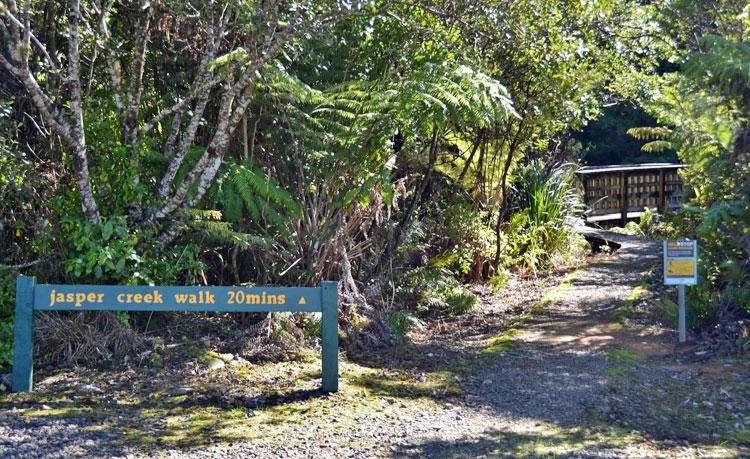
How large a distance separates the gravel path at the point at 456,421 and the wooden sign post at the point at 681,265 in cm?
79

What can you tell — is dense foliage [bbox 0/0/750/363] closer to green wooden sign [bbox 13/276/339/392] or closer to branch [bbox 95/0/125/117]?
branch [bbox 95/0/125/117]

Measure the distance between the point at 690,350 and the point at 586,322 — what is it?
1.60 meters

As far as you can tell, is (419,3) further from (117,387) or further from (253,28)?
(117,387)

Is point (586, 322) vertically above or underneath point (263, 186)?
underneath

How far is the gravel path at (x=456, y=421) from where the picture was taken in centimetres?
562

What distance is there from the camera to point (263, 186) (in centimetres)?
811

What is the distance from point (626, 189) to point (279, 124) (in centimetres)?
1317

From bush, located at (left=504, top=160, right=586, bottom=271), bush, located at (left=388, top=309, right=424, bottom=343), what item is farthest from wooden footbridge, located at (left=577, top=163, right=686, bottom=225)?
bush, located at (left=388, top=309, right=424, bottom=343)

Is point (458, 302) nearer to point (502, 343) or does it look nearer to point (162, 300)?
point (502, 343)

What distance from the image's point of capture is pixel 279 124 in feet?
29.3

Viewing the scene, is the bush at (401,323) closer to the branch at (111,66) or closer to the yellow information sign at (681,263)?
the yellow information sign at (681,263)

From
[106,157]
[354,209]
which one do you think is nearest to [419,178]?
[354,209]

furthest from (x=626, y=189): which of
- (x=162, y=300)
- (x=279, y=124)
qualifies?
(x=162, y=300)

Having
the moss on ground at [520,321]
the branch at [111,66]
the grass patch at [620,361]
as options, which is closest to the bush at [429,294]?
the moss on ground at [520,321]
